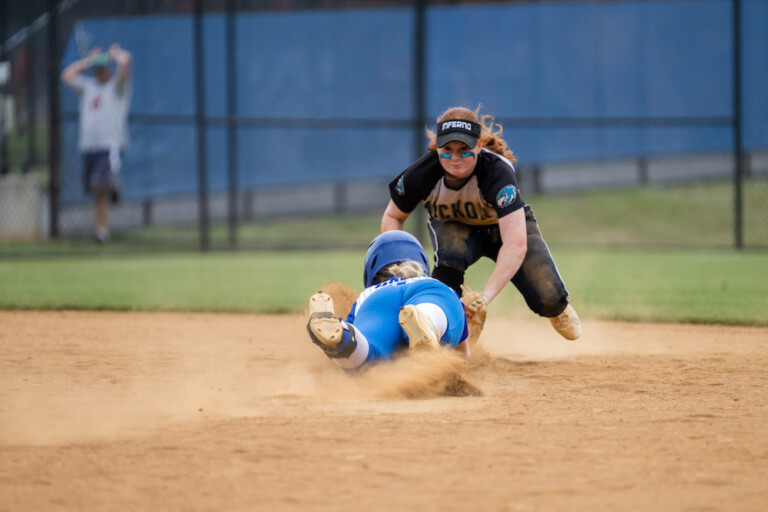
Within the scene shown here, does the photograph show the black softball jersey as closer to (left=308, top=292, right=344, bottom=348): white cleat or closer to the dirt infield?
the dirt infield

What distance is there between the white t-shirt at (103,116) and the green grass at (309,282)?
6.07 feet

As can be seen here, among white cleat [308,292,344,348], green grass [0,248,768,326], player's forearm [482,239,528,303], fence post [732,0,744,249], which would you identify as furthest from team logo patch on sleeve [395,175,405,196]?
fence post [732,0,744,249]

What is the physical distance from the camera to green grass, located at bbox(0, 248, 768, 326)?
8.15 m

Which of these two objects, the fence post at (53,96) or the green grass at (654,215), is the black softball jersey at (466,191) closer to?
the fence post at (53,96)

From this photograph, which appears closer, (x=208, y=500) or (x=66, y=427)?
(x=208, y=500)

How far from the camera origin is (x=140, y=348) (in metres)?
6.11

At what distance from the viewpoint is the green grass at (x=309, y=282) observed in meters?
8.15

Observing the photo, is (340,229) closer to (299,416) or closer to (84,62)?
(84,62)

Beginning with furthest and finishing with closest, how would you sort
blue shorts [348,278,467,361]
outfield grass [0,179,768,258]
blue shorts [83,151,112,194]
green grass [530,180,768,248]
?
Answer: green grass [530,180,768,248] → outfield grass [0,179,768,258] → blue shorts [83,151,112,194] → blue shorts [348,278,467,361]

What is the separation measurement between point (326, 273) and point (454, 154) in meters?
5.89

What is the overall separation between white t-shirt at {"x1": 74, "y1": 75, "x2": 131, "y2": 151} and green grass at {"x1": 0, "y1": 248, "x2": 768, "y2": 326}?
185cm

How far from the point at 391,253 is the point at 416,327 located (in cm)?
88

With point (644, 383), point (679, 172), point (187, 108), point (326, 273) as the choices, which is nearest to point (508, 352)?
point (644, 383)

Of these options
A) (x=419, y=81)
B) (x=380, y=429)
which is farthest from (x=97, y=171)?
(x=380, y=429)
